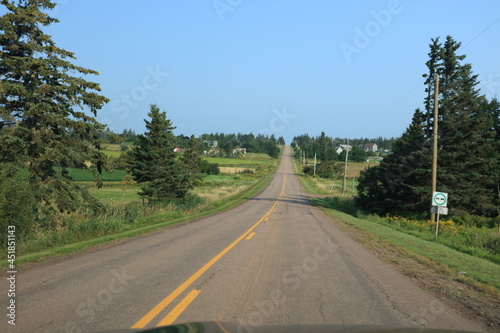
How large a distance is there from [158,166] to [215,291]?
23656 millimetres

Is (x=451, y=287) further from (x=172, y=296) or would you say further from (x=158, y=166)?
(x=158, y=166)

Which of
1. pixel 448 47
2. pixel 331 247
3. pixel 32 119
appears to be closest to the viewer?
pixel 331 247

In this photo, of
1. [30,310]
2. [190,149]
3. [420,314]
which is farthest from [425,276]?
[190,149]

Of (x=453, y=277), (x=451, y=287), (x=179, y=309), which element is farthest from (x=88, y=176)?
(x=451, y=287)

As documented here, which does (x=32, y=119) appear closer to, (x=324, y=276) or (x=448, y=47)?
(x=324, y=276)

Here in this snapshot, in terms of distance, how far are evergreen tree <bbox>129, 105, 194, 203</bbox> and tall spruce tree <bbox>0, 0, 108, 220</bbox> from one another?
41.8ft

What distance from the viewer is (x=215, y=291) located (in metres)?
5.79

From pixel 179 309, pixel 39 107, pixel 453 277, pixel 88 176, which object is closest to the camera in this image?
pixel 179 309

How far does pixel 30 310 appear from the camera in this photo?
4.73 m

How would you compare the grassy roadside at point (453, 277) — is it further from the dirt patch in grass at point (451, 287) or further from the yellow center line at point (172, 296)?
the yellow center line at point (172, 296)

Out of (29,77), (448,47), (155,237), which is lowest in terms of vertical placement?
(155,237)

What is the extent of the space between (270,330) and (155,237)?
29.2 ft

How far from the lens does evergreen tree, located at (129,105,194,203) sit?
91.0ft

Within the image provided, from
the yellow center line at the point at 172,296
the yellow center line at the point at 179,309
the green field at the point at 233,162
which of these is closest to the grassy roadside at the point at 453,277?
the yellow center line at the point at 179,309
